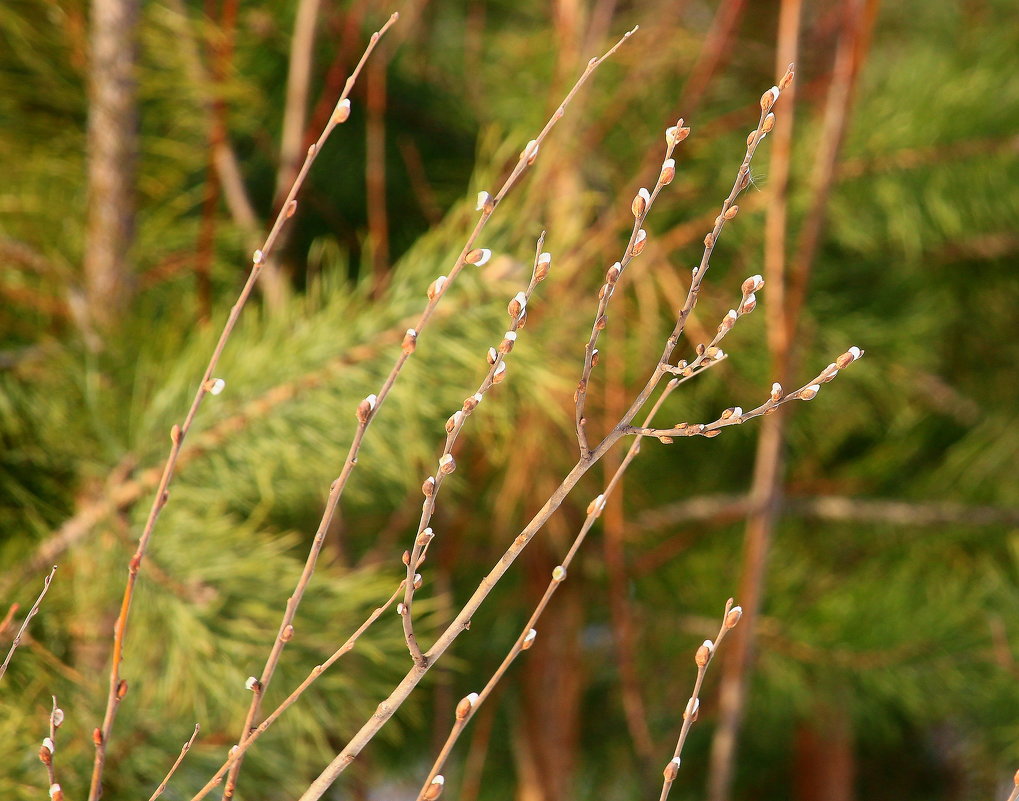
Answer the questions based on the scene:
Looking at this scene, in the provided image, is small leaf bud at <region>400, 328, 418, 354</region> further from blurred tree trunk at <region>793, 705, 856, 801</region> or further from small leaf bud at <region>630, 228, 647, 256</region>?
blurred tree trunk at <region>793, 705, 856, 801</region>

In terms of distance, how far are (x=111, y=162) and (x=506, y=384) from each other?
9.8 inches

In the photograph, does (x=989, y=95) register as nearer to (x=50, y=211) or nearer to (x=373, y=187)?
(x=373, y=187)

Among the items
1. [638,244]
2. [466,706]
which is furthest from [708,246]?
[466,706]

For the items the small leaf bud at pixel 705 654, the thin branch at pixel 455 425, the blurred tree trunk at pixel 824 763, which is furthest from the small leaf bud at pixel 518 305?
the blurred tree trunk at pixel 824 763

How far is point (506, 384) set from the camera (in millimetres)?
533

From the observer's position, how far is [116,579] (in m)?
0.48

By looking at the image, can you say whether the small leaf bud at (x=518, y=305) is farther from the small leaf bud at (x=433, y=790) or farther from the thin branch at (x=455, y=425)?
the small leaf bud at (x=433, y=790)

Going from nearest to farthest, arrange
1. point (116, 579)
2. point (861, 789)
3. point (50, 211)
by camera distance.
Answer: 1. point (116, 579)
2. point (50, 211)
3. point (861, 789)

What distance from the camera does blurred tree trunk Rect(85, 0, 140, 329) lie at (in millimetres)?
561

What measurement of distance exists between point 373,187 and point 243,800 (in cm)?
38

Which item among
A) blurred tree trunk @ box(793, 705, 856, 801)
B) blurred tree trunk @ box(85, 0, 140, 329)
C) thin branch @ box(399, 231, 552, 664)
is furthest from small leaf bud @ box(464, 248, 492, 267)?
blurred tree trunk @ box(793, 705, 856, 801)

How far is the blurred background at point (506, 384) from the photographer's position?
19.2 inches

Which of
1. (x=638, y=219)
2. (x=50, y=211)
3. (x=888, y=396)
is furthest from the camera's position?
(x=888, y=396)

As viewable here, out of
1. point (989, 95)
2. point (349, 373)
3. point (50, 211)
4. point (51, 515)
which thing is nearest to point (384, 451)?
point (349, 373)
